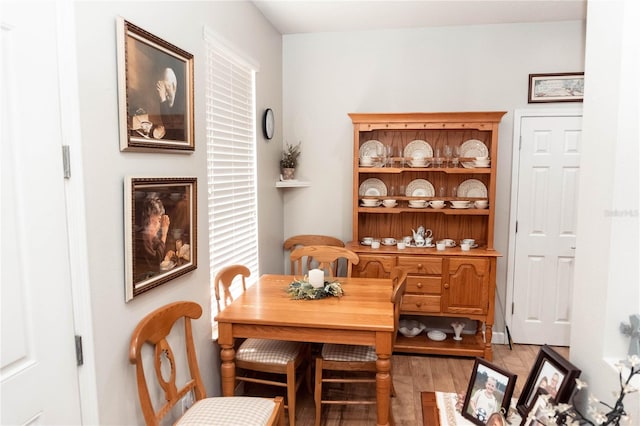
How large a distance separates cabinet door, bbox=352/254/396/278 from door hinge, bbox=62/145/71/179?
98.2 inches

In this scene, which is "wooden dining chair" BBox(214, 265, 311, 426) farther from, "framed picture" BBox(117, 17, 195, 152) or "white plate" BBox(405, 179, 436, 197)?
"white plate" BBox(405, 179, 436, 197)

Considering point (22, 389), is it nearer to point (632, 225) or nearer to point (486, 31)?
point (632, 225)

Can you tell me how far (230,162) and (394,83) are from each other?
1849mm

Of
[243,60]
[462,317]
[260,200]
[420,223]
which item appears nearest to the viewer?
[243,60]

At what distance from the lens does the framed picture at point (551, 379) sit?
120cm

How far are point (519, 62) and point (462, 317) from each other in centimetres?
230

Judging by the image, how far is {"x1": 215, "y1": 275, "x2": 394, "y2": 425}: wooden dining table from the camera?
2.21 meters

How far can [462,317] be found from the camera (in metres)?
3.65

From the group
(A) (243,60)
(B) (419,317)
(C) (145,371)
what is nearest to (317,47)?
(A) (243,60)

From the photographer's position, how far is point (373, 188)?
3922 mm

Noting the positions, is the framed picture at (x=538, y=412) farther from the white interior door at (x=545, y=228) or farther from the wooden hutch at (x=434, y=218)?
the white interior door at (x=545, y=228)

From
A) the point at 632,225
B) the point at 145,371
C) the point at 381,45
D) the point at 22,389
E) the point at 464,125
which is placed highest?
the point at 381,45

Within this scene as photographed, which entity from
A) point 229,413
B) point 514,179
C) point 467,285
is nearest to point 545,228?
point 514,179

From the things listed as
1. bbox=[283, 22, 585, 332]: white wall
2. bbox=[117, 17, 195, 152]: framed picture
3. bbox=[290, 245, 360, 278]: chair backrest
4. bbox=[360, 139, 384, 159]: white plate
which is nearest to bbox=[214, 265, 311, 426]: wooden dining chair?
bbox=[290, 245, 360, 278]: chair backrest
